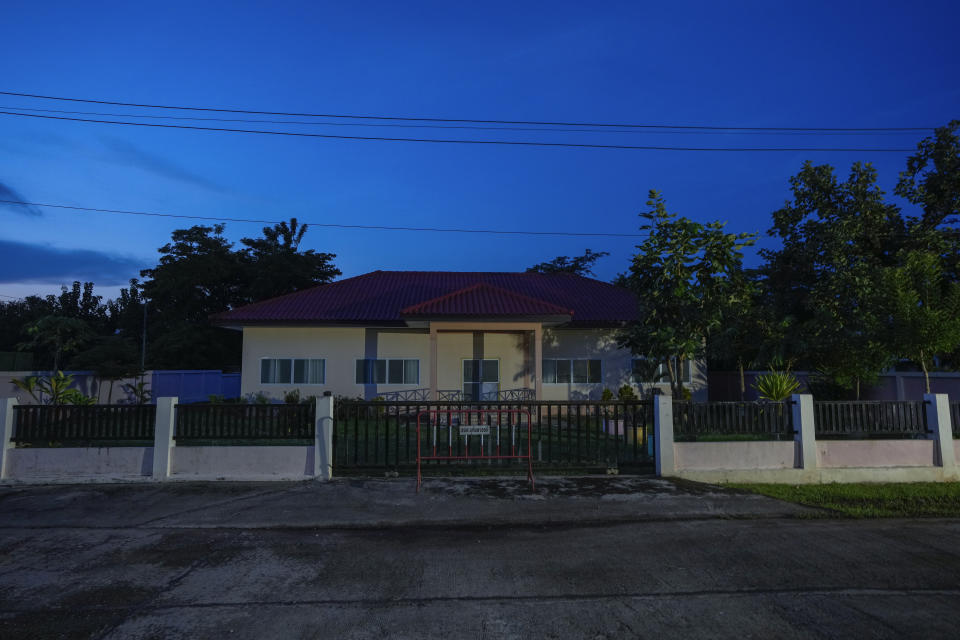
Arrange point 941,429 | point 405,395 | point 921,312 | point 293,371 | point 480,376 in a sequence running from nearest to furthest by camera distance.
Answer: point 941,429 < point 921,312 < point 405,395 < point 293,371 < point 480,376

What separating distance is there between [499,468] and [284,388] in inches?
530

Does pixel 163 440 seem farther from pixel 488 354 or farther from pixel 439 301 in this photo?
pixel 488 354

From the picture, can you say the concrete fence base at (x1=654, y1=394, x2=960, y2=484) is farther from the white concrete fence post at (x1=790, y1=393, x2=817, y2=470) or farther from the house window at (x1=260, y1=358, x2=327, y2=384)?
the house window at (x1=260, y1=358, x2=327, y2=384)

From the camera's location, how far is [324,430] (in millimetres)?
8664

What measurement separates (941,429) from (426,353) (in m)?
15.0

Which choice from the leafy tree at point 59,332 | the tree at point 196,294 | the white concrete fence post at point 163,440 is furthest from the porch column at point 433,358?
the tree at point 196,294

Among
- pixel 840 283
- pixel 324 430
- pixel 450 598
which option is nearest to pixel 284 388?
pixel 324 430

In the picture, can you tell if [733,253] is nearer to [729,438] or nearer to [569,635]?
[729,438]

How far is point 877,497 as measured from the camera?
25.7ft

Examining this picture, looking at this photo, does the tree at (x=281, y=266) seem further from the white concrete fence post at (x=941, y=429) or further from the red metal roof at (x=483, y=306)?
the white concrete fence post at (x=941, y=429)

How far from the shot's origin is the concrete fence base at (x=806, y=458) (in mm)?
8797

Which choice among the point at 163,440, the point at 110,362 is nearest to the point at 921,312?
the point at 163,440

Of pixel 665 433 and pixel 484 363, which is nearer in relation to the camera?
pixel 665 433

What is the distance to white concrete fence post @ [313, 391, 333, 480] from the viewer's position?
8625mm
